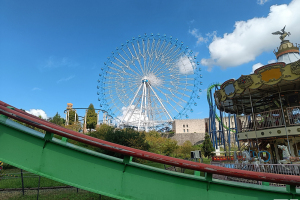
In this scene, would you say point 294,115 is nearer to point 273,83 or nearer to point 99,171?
point 273,83

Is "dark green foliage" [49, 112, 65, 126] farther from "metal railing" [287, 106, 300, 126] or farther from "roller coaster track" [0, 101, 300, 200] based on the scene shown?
"roller coaster track" [0, 101, 300, 200]

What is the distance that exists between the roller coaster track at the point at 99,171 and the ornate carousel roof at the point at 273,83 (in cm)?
1078

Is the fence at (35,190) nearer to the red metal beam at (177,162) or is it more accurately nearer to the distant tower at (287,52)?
the red metal beam at (177,162)

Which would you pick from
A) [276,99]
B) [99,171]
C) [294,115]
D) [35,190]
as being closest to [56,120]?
[35,190]

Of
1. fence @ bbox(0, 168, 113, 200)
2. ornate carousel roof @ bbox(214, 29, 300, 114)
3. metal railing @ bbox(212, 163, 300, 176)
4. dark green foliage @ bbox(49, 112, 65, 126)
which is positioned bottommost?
fence @ bbox(0, 168, 113, 200)

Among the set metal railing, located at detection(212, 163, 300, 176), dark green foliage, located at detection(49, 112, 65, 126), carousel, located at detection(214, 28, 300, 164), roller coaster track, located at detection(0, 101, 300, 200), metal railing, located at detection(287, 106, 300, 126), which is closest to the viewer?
roller coaster track, located at detection(0, 101, 300, 200)

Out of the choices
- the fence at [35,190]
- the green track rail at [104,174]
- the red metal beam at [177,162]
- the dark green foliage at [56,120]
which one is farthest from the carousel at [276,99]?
the dark green foliage at [56,120]

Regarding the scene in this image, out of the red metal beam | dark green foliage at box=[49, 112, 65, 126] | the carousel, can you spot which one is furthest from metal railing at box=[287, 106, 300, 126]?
dark green foliage at box=[49, 112, 65, 126]

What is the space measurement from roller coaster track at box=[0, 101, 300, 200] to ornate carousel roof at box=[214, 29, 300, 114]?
10779mm

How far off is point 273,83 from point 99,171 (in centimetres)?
1183

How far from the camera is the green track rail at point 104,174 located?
2158 millimetres

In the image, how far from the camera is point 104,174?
2.21 metres

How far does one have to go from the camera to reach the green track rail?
2158mm

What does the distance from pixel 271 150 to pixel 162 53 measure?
27.8 meters
